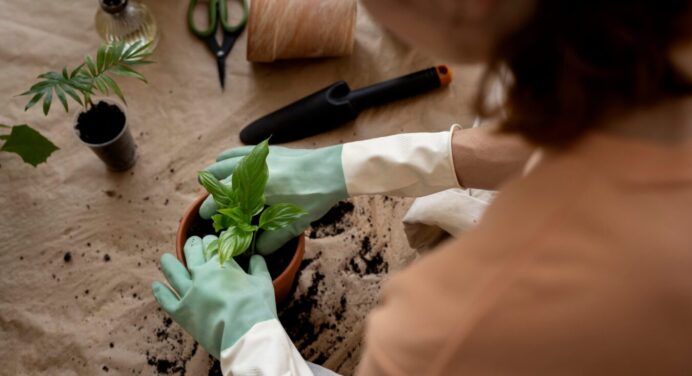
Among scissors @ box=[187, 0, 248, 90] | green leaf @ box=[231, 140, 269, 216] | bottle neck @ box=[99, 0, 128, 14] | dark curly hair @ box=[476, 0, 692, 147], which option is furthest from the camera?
scissors @ box=[187, 0, 248, 90]

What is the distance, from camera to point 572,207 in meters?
0.42

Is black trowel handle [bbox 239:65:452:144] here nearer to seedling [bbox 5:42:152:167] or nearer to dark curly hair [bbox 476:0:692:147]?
seedling [bbox 5:42:152:167]

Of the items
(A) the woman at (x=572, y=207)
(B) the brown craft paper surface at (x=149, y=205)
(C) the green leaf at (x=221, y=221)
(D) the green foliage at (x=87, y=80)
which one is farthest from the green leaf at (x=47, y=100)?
(A) the woman at (x=572, y=207)

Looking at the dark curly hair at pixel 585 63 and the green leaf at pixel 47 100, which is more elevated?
the dark curly hair at pixel 585 63

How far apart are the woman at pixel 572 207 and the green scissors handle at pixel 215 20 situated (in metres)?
0.94

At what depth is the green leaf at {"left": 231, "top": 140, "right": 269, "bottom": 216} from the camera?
0.87m

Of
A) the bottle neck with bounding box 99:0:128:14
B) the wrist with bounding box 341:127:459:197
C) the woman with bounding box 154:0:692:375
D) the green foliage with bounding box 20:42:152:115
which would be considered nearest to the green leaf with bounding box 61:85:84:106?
the green foliage with bounding box 20:42:152:115

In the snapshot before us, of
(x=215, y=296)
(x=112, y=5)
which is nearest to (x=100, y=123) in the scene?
(x=112, y=5)

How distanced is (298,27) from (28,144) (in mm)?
522

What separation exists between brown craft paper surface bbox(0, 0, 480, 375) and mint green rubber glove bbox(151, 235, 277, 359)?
0.18m

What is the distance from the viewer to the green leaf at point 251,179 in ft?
2.84

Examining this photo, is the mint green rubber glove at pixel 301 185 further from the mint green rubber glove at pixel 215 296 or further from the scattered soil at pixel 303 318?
the scattered soil at pixel 303 318

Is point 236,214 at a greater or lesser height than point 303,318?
greater

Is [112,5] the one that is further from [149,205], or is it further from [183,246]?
[183,246]
